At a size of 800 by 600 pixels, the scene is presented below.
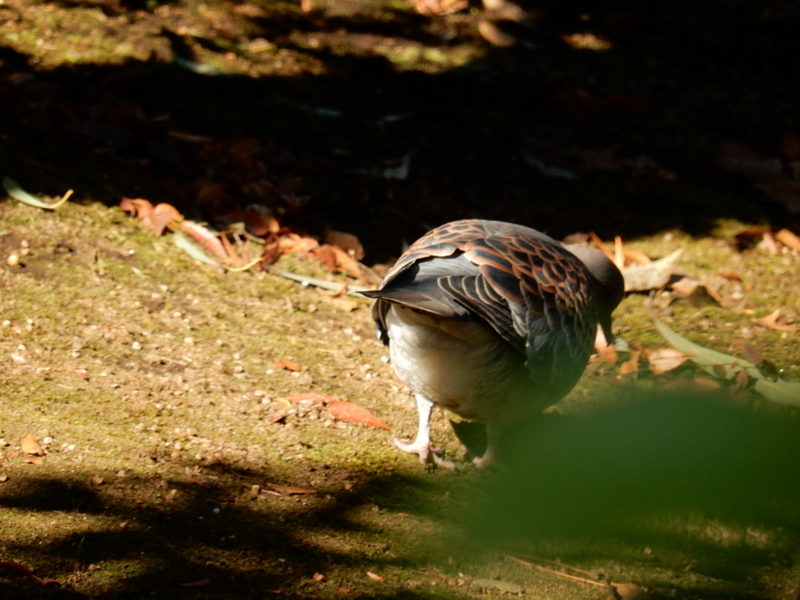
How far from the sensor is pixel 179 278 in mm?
4652

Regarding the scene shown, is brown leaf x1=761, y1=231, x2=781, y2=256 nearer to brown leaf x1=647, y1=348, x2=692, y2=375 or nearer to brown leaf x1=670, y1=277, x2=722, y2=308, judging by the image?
brown leaf x1=670, y1=277, x2=722, y2=308

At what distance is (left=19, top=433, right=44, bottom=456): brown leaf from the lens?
9.66 feet

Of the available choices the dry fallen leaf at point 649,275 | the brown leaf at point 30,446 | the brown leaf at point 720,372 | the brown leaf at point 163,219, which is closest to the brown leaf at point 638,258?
the dry fallen leaf at point 649,275

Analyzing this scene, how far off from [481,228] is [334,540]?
67.2 inches

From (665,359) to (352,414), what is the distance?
1933 millimetres

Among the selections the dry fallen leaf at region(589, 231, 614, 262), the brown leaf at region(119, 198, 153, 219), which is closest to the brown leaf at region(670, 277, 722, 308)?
the dry fallen leaf at region(589, 231, 614, 262)

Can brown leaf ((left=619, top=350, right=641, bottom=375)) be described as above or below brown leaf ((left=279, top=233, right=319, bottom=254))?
above

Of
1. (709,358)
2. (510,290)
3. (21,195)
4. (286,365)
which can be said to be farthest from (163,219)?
(709,358)

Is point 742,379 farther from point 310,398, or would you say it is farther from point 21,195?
point 21,195

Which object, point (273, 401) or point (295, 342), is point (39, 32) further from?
point (273, 401)

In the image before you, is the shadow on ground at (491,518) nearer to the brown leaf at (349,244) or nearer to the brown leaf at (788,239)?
the brown leaf at (349,244)

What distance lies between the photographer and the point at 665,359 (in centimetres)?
460

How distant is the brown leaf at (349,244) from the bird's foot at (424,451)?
1.92 metres

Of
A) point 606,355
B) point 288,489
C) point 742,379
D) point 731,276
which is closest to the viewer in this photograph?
point 288,489
